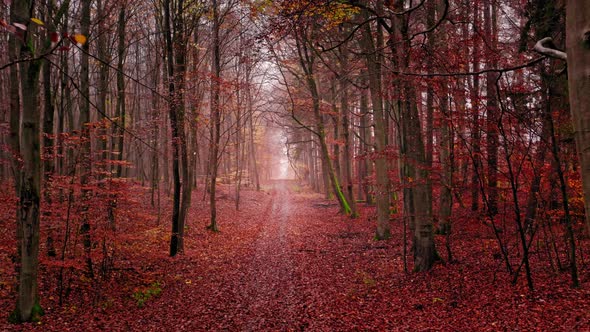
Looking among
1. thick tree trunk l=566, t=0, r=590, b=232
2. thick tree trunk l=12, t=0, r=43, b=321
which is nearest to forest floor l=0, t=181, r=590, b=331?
thick tree trunk l=12, t=0, r=43, b=321

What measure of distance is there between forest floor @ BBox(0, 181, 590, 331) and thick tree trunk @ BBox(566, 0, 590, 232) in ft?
14.0

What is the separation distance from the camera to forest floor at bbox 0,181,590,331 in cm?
627

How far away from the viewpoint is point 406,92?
8.60 metres

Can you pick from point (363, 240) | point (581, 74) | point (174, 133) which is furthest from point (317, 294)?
point (581, 74)

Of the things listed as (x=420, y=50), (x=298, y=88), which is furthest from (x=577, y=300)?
(x=298, y=88)

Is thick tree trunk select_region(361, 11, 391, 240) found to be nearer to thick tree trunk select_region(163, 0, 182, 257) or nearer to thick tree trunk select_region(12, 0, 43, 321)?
thick tree trunk select_region(163, 0, 182, 257)

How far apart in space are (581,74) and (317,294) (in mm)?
7173

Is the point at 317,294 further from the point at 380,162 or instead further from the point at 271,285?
the point at 380,162

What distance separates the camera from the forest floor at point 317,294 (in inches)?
247

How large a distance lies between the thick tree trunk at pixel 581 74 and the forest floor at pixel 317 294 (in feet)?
14.0

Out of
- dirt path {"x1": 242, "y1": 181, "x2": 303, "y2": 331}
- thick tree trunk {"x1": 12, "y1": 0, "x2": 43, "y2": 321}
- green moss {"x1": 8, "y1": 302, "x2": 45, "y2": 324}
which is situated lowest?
dirt path {"x1": 242, "y1": 181, "x2": 303, "y2": 331}

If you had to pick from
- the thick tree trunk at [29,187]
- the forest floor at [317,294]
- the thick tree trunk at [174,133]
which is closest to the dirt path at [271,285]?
the forest floor at [317,294]

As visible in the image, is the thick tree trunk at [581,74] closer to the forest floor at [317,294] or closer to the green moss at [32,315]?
the forest floor at [317,294]

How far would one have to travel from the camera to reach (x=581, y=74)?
7.01 ft
